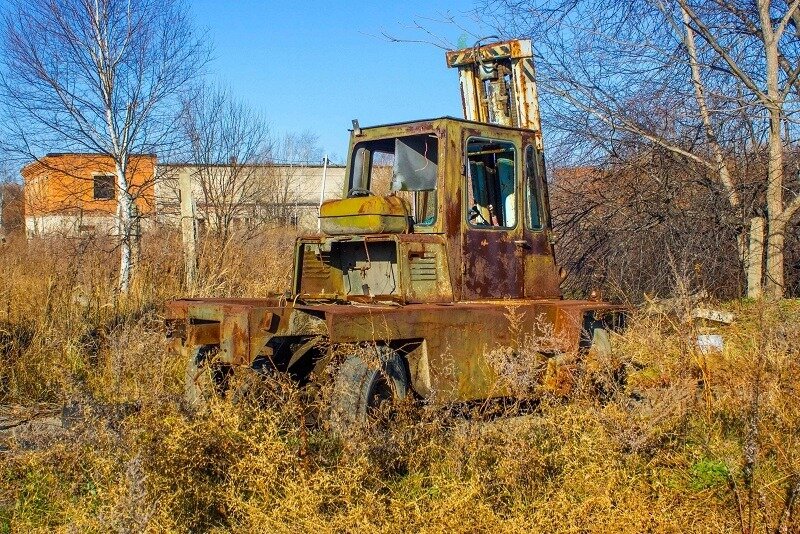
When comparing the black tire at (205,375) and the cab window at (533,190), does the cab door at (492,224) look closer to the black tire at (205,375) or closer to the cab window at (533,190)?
the cab window at (533,190)

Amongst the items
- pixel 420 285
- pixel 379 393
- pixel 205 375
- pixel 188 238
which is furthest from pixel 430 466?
pixel 188 238

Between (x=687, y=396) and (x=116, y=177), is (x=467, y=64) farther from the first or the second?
(x=116, y=177)

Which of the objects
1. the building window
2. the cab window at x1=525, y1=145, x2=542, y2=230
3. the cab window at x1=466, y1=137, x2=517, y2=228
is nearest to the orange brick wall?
the building window

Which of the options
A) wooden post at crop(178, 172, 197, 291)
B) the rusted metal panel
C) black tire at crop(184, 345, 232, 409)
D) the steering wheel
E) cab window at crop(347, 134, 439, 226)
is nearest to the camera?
the rusted metal panel

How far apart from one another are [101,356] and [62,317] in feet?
2.77

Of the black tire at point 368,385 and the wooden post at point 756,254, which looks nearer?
the black tire at point 368,385

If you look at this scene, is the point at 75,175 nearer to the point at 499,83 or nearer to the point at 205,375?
the point at 499,83

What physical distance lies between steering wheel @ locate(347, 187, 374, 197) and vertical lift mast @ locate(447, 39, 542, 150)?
1.50m

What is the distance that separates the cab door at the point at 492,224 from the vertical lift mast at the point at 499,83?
2.07ft

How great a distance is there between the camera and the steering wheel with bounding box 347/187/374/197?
6878 mm

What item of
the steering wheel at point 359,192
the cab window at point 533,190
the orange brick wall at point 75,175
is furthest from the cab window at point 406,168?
the orange brick wall at point 75,175

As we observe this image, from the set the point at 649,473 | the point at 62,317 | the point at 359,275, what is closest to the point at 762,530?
the point at 649,473

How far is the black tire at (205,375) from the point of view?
5898 mm

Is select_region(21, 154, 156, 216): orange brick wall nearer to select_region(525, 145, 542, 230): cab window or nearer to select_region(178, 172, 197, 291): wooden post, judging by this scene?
select_region(178, 172, 197, 291): wooden post
